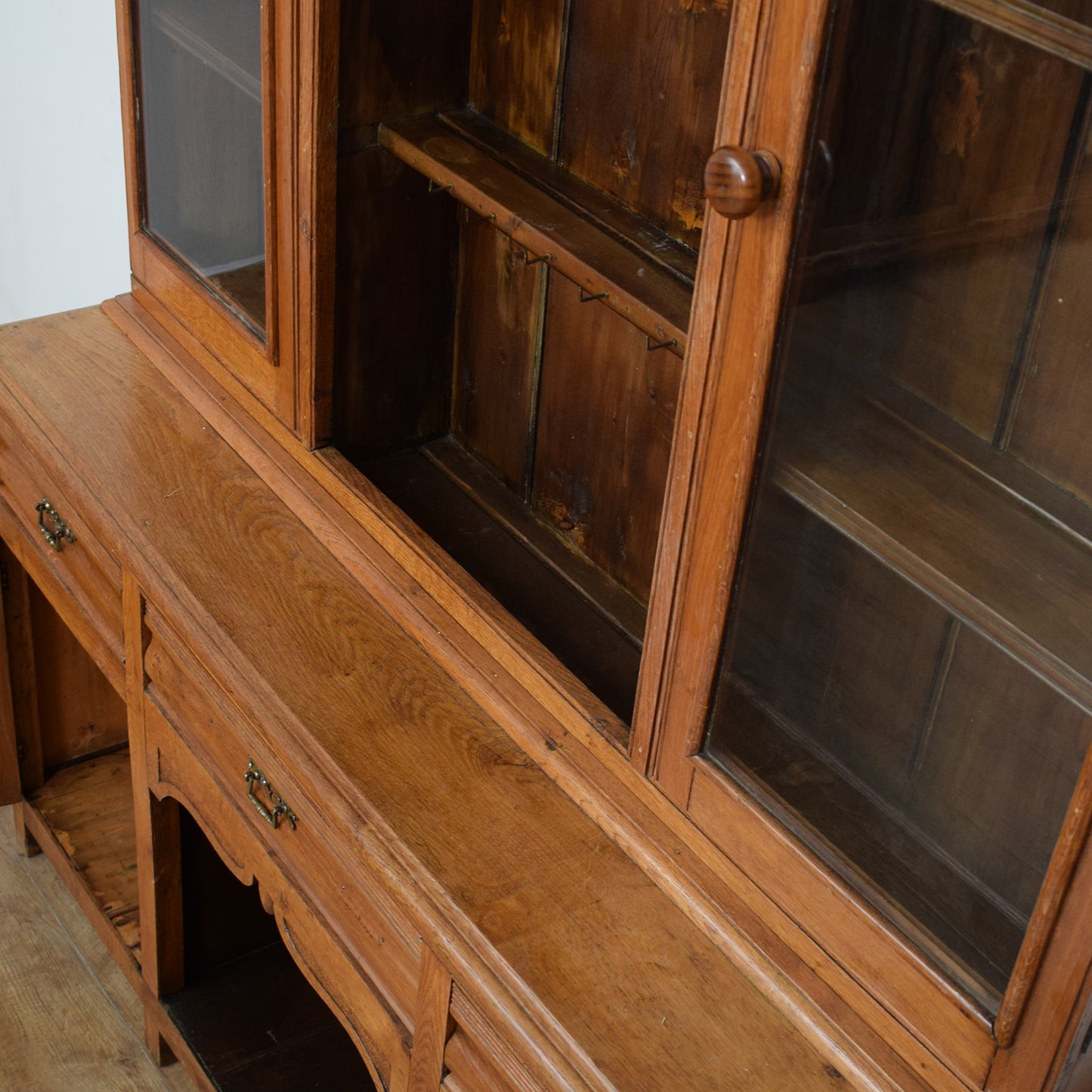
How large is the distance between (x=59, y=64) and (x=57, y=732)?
1.08m

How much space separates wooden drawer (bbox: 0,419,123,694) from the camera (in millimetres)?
1517

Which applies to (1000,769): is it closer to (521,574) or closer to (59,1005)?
(521,574)

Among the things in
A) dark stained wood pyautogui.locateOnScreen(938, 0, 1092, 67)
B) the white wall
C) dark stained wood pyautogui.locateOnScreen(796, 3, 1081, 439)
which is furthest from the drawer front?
the white wall

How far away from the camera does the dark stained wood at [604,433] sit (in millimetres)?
1363

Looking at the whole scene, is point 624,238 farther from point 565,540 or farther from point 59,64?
point 59,64

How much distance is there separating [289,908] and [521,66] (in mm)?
829

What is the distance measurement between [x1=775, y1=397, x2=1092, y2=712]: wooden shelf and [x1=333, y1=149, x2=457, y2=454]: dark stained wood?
656mm

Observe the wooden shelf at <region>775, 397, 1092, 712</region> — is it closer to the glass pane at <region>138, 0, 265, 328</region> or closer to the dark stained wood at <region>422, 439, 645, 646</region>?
the dark stained wood at <region>422, 439, 645, 646</region>

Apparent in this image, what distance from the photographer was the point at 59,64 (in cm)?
231

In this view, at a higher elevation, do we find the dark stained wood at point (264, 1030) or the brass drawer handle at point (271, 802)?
the brass drawer handle at point (271, 802)

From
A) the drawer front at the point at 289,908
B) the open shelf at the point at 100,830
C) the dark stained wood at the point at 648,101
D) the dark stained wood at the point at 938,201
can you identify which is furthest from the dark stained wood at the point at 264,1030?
the dark stained wood at the point at 938,201

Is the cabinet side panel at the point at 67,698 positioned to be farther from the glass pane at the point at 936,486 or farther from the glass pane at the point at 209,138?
the glass pane at the point at 936,486

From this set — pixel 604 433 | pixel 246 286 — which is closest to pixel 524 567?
pixel 604 433

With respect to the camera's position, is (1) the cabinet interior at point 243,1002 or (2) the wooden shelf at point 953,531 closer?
(2) the wooden shelf at point 953,531
